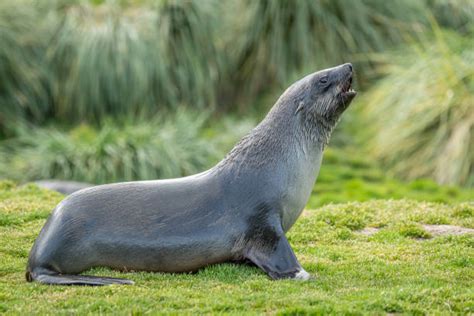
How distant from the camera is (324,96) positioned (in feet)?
24.9

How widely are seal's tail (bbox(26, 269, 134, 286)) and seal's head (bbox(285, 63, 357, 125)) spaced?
223cm

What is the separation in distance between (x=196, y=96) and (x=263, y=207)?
9652 mm

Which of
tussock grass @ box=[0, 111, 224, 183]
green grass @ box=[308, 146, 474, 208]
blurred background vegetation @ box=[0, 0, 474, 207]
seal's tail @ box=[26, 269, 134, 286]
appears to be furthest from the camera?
blurred background vegetation @ box=[0, 0, 474, 207]

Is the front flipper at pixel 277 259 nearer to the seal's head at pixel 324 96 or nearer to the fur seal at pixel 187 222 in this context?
the fur seal at pixel 187 222

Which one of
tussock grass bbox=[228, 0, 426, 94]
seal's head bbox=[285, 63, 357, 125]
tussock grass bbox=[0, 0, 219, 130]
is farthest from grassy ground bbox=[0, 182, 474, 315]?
tussock grass bbox=[228, 0, 426, 94]

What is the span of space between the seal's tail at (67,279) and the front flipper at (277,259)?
107 cm

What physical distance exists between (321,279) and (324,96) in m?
1.69

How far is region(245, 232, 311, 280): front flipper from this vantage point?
684 centimetres

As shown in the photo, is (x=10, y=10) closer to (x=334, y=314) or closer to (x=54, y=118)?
(x=54, y=118)

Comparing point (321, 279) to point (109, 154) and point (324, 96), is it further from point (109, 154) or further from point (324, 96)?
point (109, 154)

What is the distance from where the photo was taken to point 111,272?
277 inches

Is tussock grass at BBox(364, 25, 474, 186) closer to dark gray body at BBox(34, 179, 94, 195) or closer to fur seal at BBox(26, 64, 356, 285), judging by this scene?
dark gray body at BBox(34, 179, 94, 195)

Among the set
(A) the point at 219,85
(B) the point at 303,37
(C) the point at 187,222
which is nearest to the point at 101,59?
(A) the point at 219,85

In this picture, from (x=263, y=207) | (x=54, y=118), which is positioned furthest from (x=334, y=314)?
(x=54, y=118)
